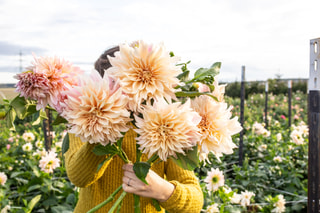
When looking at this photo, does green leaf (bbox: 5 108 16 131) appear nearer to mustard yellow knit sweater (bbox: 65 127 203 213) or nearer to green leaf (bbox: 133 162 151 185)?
mustard yellow knit sweater (bbox: 65 127 203 213)

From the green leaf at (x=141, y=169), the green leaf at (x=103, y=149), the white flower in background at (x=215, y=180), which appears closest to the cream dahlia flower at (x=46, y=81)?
the green leaf at (x=103, y=149)

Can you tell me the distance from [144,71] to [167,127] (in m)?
0.12

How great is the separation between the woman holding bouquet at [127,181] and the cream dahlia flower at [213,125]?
201mm

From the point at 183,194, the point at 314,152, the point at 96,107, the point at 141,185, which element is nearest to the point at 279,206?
the point at 314,152

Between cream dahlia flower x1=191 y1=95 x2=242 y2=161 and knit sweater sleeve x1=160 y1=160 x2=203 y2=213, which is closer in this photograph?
cream dahlia flower x1=191 y1=95 x2=242 y2=161

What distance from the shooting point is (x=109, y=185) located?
1135 millimetres

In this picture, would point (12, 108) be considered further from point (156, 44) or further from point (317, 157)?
point (317, 157)

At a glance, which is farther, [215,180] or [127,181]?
[215,180]

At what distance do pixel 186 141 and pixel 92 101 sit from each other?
21cm

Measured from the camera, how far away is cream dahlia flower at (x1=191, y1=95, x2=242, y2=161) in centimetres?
66

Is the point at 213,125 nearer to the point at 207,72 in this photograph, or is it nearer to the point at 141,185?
the point at 207,72

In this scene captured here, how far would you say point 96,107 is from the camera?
61 centimetres

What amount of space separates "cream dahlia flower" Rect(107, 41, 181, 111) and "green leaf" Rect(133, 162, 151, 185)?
0.16 metres

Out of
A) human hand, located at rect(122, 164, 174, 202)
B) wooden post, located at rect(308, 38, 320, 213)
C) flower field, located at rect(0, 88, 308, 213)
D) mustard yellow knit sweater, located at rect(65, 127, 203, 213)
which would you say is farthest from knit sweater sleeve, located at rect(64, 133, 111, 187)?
wooden post, located at rect(308, 38, 320, 213)
